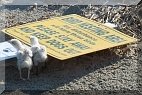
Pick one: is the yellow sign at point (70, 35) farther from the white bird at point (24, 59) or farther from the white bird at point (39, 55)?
the white bird at point (24, 59)

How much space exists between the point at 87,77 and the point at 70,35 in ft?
2.49

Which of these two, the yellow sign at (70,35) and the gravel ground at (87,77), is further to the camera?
the yellow sign at (70,35)

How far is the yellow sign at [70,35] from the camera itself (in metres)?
5.11

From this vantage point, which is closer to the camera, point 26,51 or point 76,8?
point 26,51

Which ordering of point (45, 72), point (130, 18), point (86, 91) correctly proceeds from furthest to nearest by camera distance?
point (130, 18), point (45, 72), point (86, 91)

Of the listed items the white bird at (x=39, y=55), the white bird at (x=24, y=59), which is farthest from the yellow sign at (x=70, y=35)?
the white bird at (x=24, y=59)

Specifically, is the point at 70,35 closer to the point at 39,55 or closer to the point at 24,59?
the point at 39,55

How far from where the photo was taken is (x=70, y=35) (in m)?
5.50

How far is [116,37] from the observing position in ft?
18.0

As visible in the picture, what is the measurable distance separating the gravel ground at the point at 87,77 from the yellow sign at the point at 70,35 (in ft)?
0.42

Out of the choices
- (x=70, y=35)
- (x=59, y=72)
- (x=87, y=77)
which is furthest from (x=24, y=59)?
(x=70, y=35)

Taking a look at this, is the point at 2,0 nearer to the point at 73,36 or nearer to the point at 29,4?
the point at 29,4

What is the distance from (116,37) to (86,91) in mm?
1074

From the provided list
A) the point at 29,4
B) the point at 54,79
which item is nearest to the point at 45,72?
the point at 54,79
